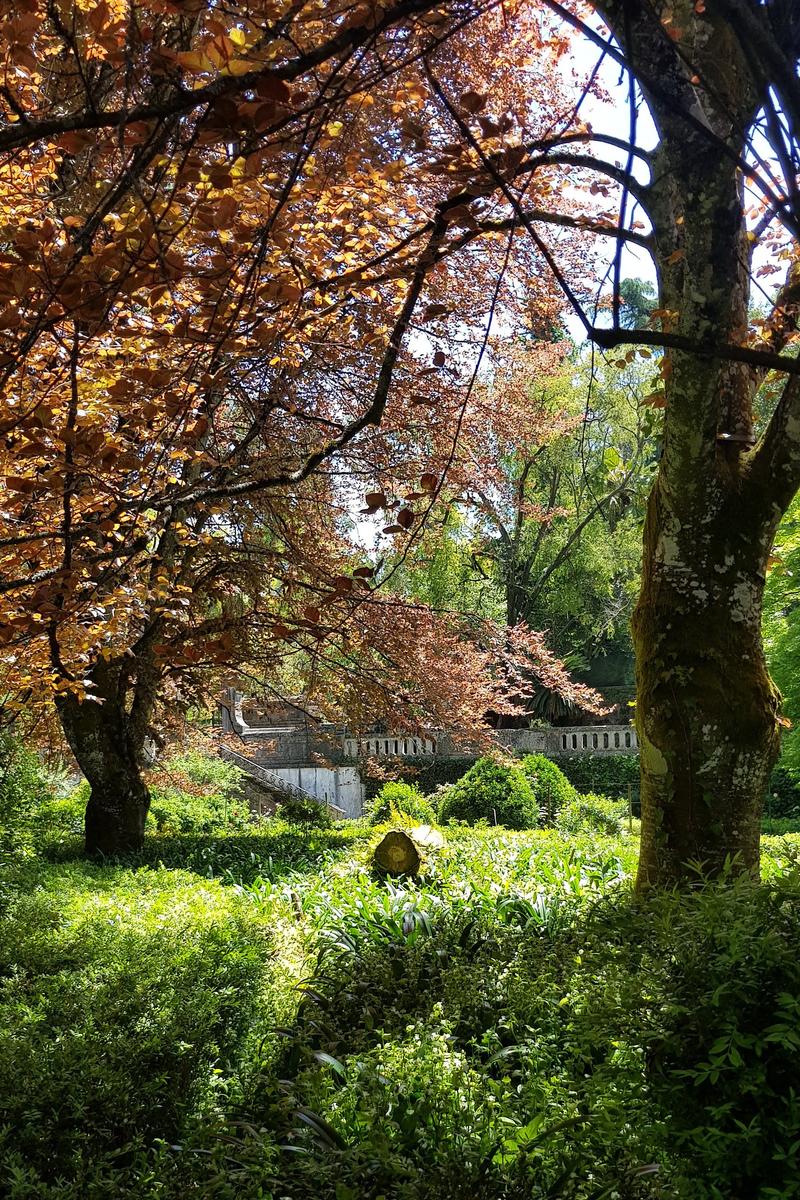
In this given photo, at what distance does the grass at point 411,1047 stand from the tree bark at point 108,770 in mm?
3984

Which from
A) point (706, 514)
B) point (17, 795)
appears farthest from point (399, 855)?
point (17, 795)

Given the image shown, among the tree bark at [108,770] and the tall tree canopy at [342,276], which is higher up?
the tall tree canopy at [342,276]

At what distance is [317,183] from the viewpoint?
3.81 m

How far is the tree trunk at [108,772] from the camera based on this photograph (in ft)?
31.1

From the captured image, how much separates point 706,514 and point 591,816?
1003 cm

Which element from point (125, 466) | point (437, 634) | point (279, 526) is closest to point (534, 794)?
point (437, 634)

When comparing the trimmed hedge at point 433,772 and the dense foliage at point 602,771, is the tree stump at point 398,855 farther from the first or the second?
the trimmed hedge at point 433,772

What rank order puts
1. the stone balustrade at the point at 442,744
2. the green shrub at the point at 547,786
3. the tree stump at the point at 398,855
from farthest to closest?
1. the stone balustrade at the point at 442,744
2. the green shrub at the point at 547,786
3. the tree stump at the point at 398,855

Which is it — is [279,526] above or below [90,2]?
below

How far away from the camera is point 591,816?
44.4 ft

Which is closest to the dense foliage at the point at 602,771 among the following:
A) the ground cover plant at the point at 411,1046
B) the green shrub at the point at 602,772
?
the green shrub at the point at 602,772

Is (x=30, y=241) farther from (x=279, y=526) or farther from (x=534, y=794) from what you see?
(x=534, y=794)

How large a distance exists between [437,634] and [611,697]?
2019 cm

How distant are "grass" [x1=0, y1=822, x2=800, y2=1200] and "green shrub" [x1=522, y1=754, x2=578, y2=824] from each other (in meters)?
8.82
